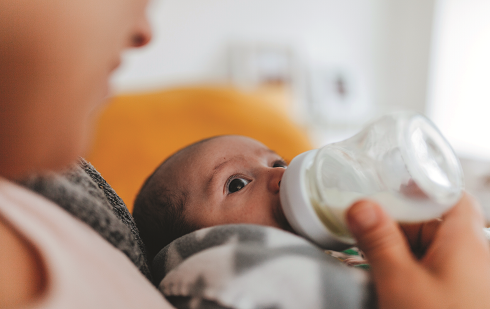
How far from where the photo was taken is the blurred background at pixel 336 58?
8.64 ft

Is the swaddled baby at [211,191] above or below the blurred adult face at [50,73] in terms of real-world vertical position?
below

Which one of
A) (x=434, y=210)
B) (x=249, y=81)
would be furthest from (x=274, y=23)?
(x=434, y=210)

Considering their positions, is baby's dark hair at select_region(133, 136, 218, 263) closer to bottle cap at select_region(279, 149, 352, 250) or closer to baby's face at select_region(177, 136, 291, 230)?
baby's face at select_region(177, 136, 291, 230)

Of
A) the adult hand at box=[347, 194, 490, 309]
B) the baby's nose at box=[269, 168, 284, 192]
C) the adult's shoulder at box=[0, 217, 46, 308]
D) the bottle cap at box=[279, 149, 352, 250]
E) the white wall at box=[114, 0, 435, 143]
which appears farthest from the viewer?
the white wall at box=[114, 0, 435, 143]

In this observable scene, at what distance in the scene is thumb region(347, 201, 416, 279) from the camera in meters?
0.41

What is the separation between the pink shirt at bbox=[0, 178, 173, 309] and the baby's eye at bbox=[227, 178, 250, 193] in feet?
0.93

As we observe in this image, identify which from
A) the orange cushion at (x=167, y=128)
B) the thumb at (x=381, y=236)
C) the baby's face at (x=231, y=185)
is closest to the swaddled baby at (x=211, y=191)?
the baby's face at (x=231, y=185)

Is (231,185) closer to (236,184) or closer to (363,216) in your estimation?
(236,184)

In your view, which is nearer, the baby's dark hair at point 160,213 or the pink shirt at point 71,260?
the pink shirt at point 71,260

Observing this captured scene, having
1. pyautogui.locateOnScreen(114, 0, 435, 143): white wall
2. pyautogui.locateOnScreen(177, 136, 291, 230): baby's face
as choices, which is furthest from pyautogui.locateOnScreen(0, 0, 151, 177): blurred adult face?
pyautogui.locateOnScreen(114, 0, 435, 143): white wall

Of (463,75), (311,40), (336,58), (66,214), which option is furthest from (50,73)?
(463,75)

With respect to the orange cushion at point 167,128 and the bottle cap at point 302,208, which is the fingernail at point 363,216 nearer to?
the bottle cap at point 302,208

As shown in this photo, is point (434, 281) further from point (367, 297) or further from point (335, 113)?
point (335, 113)

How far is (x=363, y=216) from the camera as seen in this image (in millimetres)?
405
